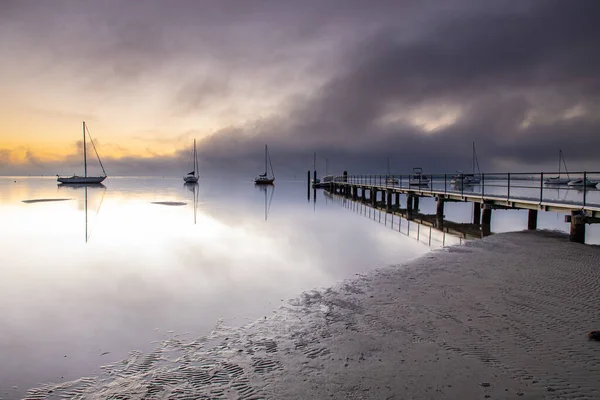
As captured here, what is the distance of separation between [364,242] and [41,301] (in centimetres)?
1259

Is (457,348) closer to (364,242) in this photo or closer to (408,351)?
(408,351)

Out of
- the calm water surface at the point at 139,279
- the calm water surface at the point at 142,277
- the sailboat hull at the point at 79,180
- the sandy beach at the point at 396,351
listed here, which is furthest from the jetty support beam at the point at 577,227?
the sailboat hull at the point at 79,180

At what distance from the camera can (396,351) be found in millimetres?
5141

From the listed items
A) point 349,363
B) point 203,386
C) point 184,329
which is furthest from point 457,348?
point 184,329

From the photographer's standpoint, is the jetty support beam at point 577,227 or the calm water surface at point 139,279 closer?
the calm water surface at point 139,279

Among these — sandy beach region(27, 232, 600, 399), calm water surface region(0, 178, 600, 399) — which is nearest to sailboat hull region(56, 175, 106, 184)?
calm water surface region(0, 178, 600, 399)

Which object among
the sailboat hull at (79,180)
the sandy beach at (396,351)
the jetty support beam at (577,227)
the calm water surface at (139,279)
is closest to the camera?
the sandy beach at (396,351)

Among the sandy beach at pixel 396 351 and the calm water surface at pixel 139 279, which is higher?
the sandy beach at pixel 396 351

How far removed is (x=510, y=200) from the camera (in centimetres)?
1722

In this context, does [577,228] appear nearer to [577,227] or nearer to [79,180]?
[577,227]

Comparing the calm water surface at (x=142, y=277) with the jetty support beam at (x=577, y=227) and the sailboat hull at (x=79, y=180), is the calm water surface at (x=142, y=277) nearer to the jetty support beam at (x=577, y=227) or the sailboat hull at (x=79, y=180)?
the jetty support beam at (x=577, y=227)

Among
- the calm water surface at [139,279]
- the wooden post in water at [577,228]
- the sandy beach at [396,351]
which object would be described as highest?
the wooden post in water at [577,228]

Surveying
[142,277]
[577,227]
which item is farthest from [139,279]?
[577,227]

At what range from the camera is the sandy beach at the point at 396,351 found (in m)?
4.24
